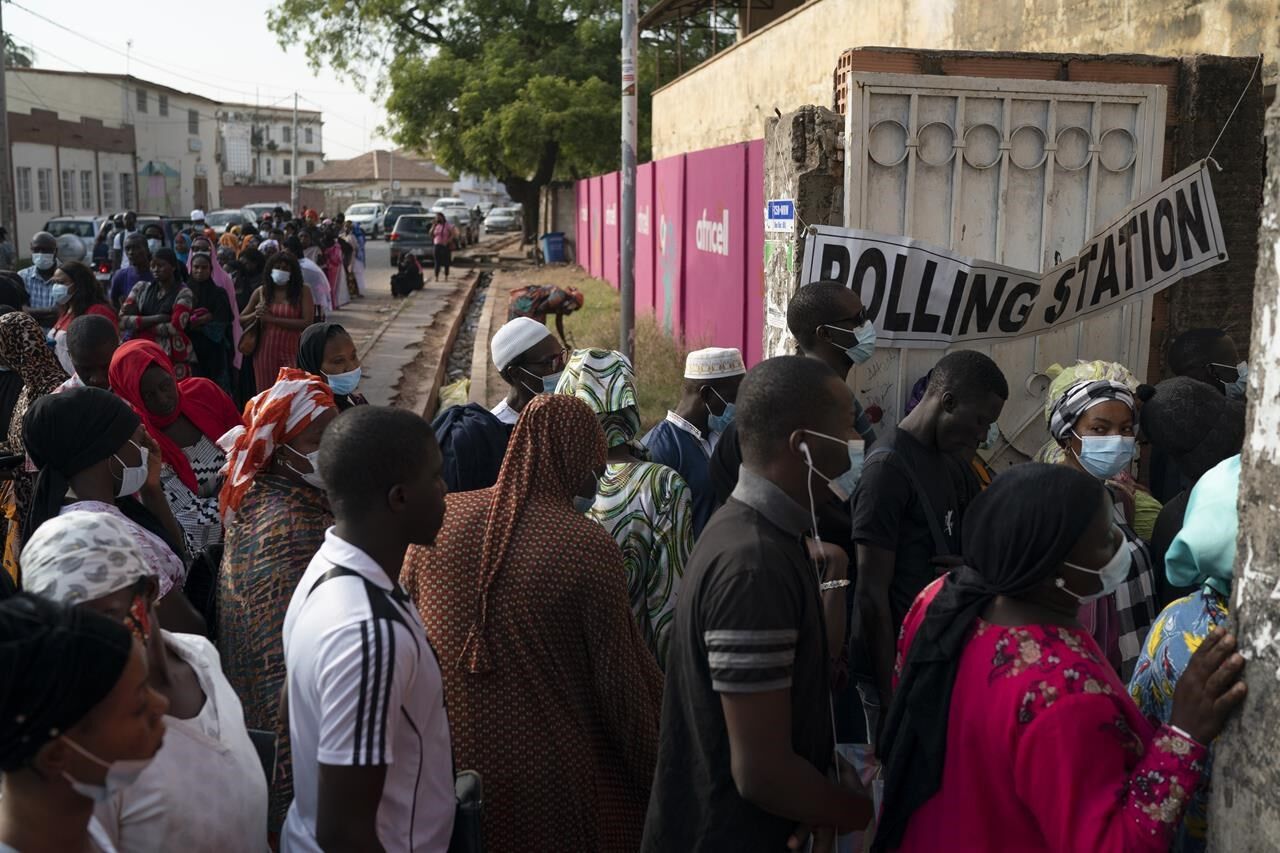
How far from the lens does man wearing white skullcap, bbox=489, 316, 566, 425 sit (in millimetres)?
4578

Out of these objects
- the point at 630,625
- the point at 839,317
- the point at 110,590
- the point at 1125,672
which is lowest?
the point at 1125,672

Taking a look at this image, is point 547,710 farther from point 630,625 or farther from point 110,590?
A: point 110,590

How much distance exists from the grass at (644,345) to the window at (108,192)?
31.2 m

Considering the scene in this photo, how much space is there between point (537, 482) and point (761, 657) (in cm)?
97

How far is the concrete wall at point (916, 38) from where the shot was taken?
679cm

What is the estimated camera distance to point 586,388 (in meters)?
4.16

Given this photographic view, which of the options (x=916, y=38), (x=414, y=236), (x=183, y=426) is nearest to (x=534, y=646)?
(x=183, y=426)

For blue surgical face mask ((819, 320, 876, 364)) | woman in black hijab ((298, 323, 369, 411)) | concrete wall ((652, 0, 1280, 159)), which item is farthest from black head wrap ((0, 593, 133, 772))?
concrete wall ((652, 0, 1280, 159))

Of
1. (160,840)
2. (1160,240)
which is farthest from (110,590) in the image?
(1160,240)

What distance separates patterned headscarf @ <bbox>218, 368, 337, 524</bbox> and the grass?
3.94 meters

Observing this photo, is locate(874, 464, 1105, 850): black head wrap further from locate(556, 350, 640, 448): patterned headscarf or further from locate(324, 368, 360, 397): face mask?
locate(324, 368, 360, 397): face mask

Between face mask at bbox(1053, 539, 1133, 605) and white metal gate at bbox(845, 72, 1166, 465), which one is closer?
face mask at bbox(1053, 539, 1133, 605)

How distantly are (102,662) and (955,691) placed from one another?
149cm

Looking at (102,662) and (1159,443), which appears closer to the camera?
(102,662)
